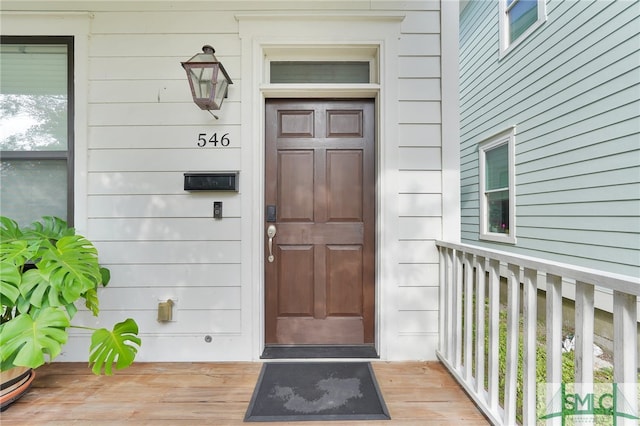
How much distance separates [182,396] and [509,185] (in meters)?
3.95

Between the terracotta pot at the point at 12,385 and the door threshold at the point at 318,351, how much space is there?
4.36ft

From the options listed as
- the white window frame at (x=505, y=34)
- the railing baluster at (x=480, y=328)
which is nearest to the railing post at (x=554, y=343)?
the railing baluster at (x=480, y=328)

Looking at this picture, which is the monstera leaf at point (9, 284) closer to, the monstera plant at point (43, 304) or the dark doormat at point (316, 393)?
the monstera plant at point (43, 304)

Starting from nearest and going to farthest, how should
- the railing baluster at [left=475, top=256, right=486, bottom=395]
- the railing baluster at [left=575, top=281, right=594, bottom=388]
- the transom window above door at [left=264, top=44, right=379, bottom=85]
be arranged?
the railing baluster at [left=575, top=281, right=594, bottom=388] → the railing baluster at [left=475, top=256, right=486, bottom=395] → the transom window above door at [left=264, top=44, right=379, bottom=85]

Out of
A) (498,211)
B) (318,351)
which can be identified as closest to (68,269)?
(318,351)

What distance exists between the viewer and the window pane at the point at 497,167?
3928mm

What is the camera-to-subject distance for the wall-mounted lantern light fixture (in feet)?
6.40

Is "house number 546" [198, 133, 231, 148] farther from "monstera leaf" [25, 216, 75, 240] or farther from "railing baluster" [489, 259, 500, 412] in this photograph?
"railing baluster" [489, 259, 500, 412]

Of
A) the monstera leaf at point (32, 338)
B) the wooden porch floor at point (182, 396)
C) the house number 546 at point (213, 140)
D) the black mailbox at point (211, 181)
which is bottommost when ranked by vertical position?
the wooden porch floor at point (182, 396)

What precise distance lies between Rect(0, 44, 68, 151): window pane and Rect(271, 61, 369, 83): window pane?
154 cm

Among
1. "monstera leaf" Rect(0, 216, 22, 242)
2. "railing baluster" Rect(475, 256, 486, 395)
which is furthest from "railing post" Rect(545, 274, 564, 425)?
"monstera leaf" Rect(0, 216, 22, 242)

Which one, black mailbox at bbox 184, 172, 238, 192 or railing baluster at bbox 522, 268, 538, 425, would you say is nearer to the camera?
railing baluster at bbox 522, 268, 538, 425

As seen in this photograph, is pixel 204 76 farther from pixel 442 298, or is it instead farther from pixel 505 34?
pixel 505 34

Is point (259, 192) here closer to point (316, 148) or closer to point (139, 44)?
point (316, 148)
